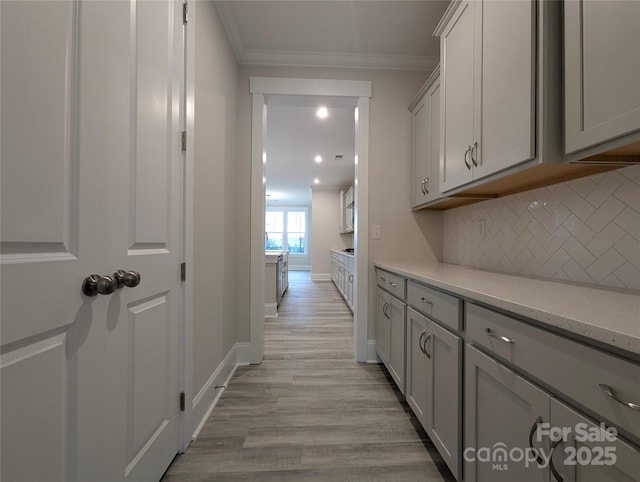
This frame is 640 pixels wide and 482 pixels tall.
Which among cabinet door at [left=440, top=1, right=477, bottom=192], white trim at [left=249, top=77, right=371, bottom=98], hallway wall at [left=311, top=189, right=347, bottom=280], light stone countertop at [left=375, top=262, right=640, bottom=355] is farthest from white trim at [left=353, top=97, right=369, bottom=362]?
hallway wall at [left=311, top=189, right=347, bottom=280]

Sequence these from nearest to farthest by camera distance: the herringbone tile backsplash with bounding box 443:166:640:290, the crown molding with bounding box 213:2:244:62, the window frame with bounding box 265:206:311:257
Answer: the herringbone tile backsplash with bounding box 443:166:640:290 < the crown molding with bounding box 213:2:244:62 < the window frame with bounding box 265:206:311:257

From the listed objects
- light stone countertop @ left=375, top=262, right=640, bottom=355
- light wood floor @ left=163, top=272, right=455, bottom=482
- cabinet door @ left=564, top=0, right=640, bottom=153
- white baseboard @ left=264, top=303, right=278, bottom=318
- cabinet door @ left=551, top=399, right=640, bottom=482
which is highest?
cabinet door @ left=564, top=0, right=640, bottom=153

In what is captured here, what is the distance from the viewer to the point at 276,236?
10727mm

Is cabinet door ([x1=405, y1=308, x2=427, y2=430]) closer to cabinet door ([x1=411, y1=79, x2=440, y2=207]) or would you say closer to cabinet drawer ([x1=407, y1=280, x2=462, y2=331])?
cabinet drawer ([x1=407, y1=280, x2=462, y2=331])

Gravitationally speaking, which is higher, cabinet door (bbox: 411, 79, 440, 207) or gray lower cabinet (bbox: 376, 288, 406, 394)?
cabinet door (bbox: 411, 79, 440, 207)

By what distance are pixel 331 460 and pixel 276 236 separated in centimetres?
968

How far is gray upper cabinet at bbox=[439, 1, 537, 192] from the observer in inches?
39.9

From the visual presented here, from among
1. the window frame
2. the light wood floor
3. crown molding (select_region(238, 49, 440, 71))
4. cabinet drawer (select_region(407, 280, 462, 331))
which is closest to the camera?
cabinet drawer (select_region(407, 280, 462, 331))

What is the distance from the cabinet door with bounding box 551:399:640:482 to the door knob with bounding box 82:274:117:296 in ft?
4.12

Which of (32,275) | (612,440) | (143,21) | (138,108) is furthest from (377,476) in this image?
(143,21)

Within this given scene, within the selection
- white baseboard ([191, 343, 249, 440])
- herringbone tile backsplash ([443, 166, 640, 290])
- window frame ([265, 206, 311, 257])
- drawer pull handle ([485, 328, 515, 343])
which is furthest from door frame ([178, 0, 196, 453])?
window frame ([265, 206, 311, 257])

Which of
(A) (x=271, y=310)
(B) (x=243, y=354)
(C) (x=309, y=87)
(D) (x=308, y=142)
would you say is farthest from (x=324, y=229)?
(B) (x=243, y=354)

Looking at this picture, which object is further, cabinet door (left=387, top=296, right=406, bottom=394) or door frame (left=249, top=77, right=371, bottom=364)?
door frame (left=249, top=77, right=371, bottom=364)

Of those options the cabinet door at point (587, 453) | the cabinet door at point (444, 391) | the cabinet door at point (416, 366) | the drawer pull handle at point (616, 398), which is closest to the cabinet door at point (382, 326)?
the cabinet door at point (416, 366)
